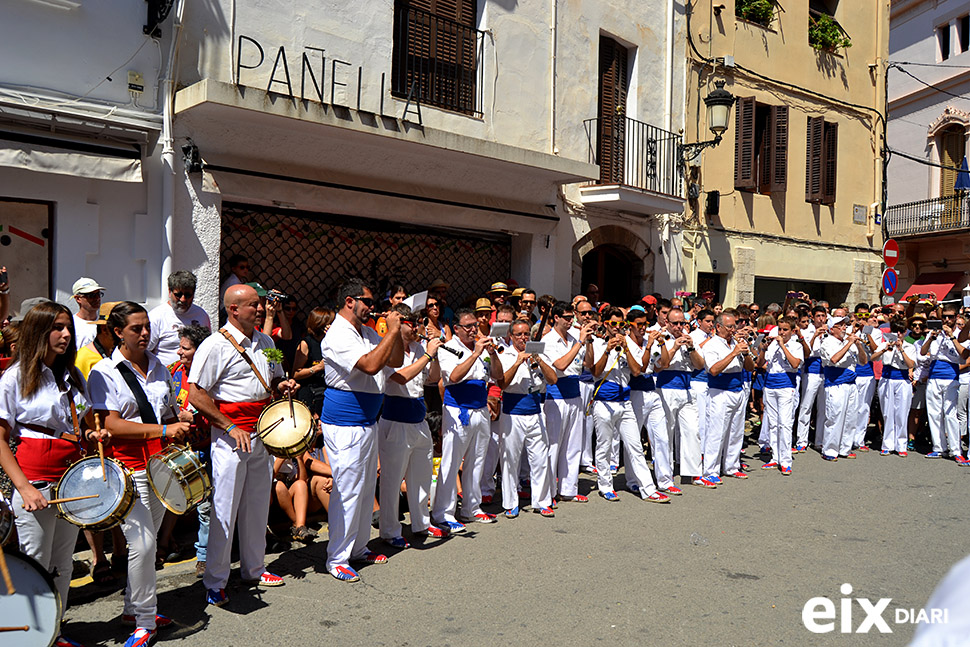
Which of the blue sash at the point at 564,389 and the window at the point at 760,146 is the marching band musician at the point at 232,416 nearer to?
the blue sash at the point at 564,389

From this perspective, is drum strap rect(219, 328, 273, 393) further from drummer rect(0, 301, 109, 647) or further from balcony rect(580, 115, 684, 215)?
balcony rect(580, 115, 684, 215)

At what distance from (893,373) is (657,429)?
558 centimetres

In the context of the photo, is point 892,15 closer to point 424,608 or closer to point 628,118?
point 628,118

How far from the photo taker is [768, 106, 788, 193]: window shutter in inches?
606

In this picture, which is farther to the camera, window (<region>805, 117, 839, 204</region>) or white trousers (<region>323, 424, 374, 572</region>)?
window (<region>805, 117, 839, 204</region>)

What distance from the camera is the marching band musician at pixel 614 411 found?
8062 mm

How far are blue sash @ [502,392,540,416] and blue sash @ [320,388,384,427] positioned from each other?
6.84 feet

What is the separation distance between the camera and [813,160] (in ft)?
A: 53.5

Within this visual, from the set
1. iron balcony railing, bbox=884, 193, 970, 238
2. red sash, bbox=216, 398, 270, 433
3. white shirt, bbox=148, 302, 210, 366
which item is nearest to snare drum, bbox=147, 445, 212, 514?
red sash, bbox=216, 398, 270, 433

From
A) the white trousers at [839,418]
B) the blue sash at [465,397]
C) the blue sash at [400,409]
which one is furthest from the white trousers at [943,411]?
the blue sash at [400,409]

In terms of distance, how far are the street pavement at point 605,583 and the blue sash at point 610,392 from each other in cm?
108

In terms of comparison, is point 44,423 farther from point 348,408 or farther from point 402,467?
point 402,467

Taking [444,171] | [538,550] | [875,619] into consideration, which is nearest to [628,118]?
[444,171]

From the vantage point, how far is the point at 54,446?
167 inches
